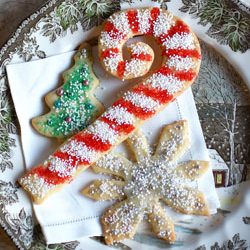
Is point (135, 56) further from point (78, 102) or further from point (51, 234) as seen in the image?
point (51, 234)

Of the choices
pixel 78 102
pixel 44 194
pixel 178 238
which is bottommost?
pixel 178 238

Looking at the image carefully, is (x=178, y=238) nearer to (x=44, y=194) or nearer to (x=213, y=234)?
(x=213, y=234)

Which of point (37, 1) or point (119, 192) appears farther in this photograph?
point (37, 1)

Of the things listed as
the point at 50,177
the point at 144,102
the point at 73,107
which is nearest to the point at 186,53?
the point at 144,102

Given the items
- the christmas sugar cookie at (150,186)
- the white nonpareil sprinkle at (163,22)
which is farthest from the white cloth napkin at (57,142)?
the white nonpareil sprinkle at (163,22)

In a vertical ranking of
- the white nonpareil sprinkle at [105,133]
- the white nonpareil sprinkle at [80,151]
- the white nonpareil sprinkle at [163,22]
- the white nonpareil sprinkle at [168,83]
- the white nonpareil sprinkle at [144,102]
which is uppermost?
the white nonpareil sprinkle at [163,22]

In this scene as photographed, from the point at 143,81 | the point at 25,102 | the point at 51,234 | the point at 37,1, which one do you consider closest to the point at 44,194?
the point at 51,234

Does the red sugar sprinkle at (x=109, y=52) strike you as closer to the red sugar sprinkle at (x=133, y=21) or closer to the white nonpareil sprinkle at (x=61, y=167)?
the red sugar sprinkle at (x=133, y=21)

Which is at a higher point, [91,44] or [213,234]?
[91,44]
